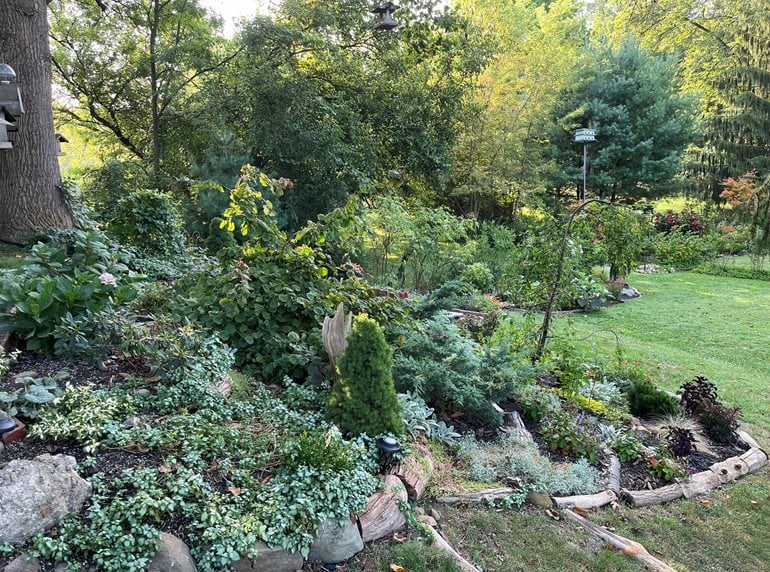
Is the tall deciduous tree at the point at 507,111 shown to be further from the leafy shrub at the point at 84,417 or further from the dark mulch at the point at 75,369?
the leafy shrub at the point at 84,417

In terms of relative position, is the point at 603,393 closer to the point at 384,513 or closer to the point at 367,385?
the point at 367,385

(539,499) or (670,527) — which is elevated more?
(539,499)

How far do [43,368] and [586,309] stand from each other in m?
7.26

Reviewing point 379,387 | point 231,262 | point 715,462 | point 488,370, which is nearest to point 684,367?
point 715,462

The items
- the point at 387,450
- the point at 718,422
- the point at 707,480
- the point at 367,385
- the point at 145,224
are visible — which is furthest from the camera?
the point at 145,224

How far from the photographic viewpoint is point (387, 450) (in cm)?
249

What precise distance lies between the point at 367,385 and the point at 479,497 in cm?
87

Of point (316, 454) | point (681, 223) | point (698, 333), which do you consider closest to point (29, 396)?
point (316, 454)

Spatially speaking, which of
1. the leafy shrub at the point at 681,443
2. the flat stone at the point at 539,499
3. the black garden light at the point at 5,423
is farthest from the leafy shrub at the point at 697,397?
the black garden light at the point at 5,423

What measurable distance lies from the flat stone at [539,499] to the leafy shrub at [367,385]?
844mm

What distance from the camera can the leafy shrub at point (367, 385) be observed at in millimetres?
2592

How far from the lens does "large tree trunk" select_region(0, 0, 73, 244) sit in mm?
4914

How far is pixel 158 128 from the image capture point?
913 centimetres

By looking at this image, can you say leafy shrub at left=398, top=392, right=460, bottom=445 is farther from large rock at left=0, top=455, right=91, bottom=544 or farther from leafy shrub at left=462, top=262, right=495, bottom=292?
leafy shrub at left=462, top=262, right=495, bottom=292
